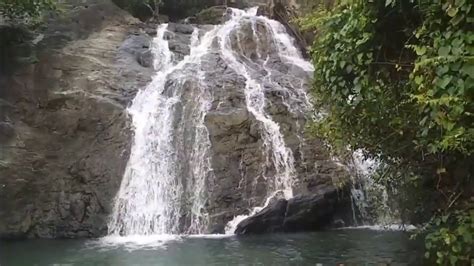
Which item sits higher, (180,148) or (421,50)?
(180,148)

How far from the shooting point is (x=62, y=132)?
16.3m

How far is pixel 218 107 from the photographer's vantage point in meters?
16.4

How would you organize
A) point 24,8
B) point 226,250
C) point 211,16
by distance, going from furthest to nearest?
point 211,16
point 24,8
point 226,250

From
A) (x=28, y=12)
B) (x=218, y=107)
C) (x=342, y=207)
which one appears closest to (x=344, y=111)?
(x=342, y=207)

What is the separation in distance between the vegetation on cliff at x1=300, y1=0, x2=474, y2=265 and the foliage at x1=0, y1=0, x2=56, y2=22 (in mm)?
13515

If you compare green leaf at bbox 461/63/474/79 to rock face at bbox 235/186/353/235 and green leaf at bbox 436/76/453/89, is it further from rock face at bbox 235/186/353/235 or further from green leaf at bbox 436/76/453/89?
rock face at bbox 235/186/353/235

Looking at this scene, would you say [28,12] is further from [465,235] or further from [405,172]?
[465,235]

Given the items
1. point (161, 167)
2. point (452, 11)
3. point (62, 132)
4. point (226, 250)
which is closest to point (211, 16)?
point (62, 132)

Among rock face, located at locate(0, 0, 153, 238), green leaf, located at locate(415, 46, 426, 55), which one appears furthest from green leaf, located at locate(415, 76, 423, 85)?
rock face, located at locate(0, 0, 153, 238)

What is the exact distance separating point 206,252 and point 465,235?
7634 mm

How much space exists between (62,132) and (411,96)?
538 inches

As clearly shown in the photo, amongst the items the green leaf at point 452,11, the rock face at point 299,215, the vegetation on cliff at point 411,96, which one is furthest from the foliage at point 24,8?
the green leaf at point 452,11

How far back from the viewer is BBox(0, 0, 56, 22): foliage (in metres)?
17.3

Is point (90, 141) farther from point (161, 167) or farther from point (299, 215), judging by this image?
point (299, 215)
